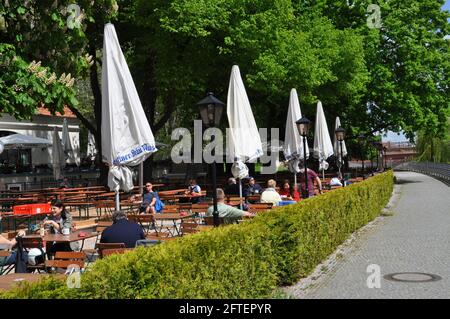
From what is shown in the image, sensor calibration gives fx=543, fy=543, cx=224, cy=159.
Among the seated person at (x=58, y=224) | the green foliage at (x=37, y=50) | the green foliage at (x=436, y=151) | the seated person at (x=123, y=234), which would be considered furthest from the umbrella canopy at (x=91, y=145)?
the green foliage at (x=436, y=151)

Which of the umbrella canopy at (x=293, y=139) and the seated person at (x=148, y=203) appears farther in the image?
the umbrella canopy at (x=293, y=139)

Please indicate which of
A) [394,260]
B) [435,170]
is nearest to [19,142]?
[394,260]

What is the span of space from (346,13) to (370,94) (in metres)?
5.84

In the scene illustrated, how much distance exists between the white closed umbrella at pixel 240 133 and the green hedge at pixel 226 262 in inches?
101

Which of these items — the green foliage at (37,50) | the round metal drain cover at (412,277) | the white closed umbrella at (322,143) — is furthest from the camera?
the white closed umbrella at (322,143)

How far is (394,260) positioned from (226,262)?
5447mm

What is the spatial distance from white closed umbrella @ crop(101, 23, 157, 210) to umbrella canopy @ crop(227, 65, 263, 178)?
432cm

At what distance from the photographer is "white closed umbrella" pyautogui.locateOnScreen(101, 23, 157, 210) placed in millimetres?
9742

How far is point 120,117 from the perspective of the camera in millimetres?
9852

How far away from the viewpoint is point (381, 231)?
15578 millimetres

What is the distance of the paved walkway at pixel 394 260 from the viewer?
325 inches

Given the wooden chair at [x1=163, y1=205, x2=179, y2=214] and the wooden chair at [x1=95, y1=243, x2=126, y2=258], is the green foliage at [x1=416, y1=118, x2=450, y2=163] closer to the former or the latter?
the wooden chair at [x1=163, y1=205, x2=179, y2=214]

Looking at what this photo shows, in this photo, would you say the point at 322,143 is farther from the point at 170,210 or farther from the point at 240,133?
the point at 170,210

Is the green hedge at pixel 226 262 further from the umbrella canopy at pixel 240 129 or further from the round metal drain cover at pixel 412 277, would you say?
the umbrella canopy at pixel 240 129
